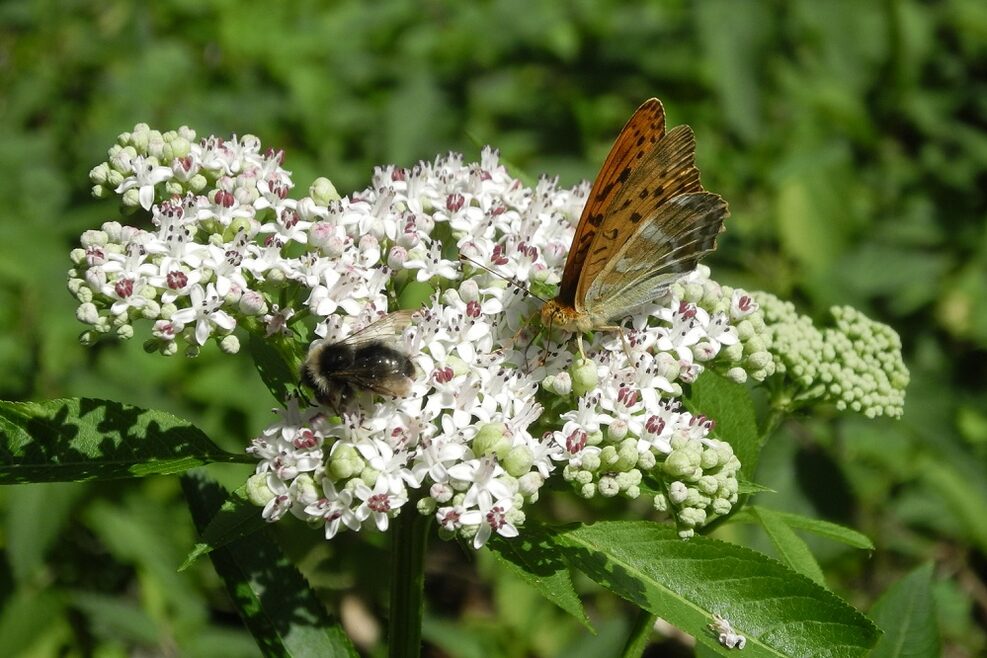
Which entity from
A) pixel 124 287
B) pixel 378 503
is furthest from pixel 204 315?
pixel 378 503

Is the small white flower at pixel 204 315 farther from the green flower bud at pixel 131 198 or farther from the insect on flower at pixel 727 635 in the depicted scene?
the insect on flower at pixel 727 635

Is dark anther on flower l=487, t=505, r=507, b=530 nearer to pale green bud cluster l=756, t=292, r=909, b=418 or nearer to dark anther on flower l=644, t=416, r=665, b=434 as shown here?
dark anther on flower l=644, t=416, r=665, b=434

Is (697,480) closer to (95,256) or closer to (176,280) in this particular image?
(176,280)

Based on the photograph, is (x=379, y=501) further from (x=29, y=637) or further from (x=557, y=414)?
(x=29, y=637)

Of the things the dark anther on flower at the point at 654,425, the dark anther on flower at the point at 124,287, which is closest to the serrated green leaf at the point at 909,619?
the dark anther on flower at the point at 654,425

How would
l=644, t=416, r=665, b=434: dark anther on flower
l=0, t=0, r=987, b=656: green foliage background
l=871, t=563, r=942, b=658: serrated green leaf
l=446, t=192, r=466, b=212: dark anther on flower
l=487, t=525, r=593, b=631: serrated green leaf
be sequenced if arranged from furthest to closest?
l=0, t=0, r=987, b=656: green foliage background → l=446, t=192, r=466, b=212: dark anther on flower → l=871, t=563, r=942, b=658: serrated green leaf → l=644, t=416, r=665, b=434: dark anther on flower → l=487, t=525, r=593, b=631: serrated green leaf

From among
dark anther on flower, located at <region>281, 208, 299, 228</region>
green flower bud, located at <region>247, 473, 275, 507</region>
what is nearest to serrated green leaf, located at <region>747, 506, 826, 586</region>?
green flower bud, located at <region>247, 473, 275, 507</region>
